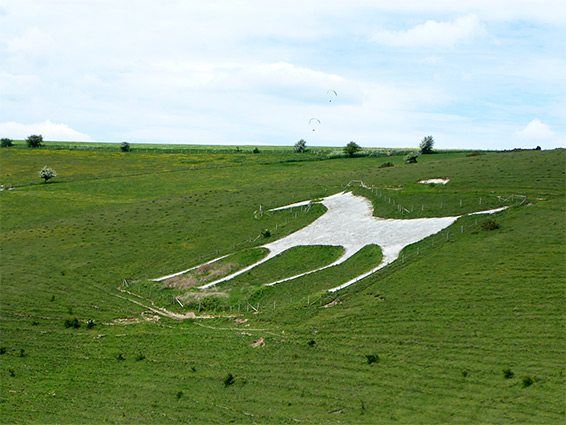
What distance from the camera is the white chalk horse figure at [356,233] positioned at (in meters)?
64.1

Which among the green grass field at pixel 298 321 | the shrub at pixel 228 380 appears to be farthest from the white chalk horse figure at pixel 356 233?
the shrub at pixel 228 380

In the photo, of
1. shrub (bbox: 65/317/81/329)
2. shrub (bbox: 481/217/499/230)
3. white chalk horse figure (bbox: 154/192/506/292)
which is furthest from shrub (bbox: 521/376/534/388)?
shrub (bbox: 65/317/81/329)

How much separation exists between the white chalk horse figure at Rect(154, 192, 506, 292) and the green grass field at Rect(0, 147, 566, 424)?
188cm

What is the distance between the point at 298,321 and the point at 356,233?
2495 cm

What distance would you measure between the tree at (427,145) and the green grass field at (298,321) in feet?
202

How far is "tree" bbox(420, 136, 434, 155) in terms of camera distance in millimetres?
157500

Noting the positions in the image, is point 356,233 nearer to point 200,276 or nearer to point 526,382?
point 200,276

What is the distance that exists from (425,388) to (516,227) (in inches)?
1287

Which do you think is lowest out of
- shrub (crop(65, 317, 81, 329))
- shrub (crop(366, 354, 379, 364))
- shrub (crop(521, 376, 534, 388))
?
shrub (crop(65, 317, 81, 329))

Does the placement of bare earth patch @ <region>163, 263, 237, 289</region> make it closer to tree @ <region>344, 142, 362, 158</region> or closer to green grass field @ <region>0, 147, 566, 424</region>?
green grass field @ <region>0, 147, 566, 424</region>

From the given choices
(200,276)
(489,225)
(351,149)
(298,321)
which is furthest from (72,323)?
(351,149)

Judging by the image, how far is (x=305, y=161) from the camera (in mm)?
160625

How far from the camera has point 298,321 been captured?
50.2 meters

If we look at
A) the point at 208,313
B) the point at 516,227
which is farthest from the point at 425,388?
the point at 516,227
